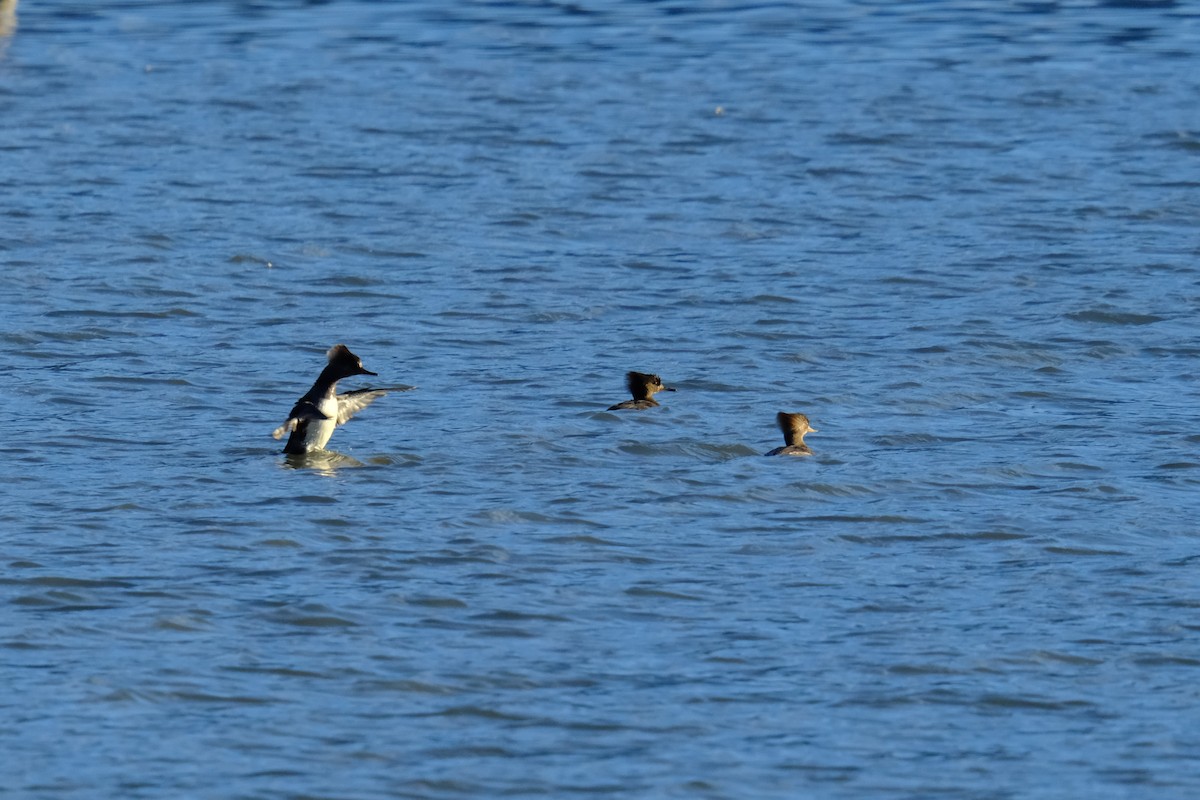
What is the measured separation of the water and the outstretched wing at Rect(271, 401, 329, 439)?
0.79ft

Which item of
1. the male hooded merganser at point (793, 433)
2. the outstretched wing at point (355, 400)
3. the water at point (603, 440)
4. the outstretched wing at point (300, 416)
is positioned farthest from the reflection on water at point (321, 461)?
the male hooded merganser at point (793, 433)

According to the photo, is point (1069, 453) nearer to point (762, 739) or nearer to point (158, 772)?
point (762, 739)

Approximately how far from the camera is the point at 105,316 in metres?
15.7

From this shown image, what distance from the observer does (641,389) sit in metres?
13.0

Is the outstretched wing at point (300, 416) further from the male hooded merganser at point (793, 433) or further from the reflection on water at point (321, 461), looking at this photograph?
the male hooded merganser at point (793, 433)

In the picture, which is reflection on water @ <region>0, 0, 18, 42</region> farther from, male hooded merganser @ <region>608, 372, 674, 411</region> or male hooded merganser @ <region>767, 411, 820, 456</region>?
male hooded merganser @ <region>767, 411, 820, 456</region>

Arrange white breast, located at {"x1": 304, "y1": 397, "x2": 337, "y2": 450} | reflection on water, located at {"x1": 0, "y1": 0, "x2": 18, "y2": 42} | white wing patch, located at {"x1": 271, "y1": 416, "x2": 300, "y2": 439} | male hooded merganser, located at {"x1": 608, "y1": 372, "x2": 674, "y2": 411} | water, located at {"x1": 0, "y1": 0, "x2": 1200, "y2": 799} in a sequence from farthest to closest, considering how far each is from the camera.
Answer: reflection on water, located at {"x1": 0, "y1": 0, "x2": 18, "y2": 42}
male hooded merganser, located at {"x1": 608, "y1": 372, "x2": 674, "y2": 411}
white breast, located at {"x1": 304, "y1": 397, "x2": 337, "y2": 450}
white wing patch, located at {"x1": 271, "y1": 416, "x2": 300, "y2": 439}
water, located at {"x1": 0, "y1": 0, "x2": 1200, "y2": 799}

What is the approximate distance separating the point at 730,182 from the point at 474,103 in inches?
207

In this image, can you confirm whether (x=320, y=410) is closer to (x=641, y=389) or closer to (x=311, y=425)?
(x=311, y=425)

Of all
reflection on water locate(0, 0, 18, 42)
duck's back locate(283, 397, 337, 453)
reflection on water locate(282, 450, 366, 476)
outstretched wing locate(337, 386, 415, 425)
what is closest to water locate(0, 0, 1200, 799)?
reflection on water locate(282, 450, 366, 476)

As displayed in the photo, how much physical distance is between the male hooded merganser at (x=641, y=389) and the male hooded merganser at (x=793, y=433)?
1149 mm

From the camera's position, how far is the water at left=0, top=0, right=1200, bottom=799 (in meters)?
8.07

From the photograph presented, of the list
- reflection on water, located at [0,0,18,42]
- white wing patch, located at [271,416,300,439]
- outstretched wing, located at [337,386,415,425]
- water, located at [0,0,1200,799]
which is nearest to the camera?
water, located at [0,0,1200,799]

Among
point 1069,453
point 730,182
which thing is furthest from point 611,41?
point 1069,453
